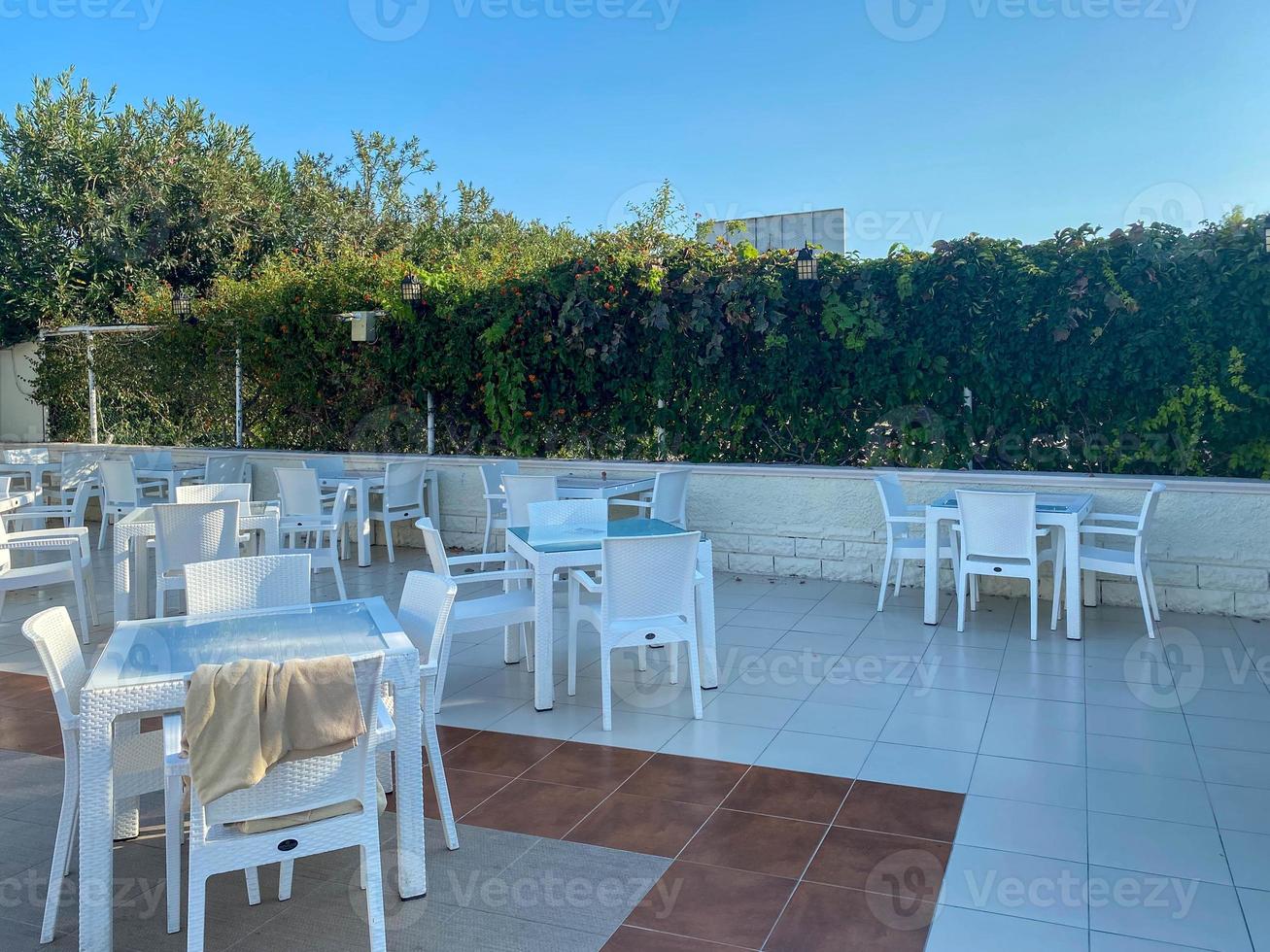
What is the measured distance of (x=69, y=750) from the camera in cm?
246

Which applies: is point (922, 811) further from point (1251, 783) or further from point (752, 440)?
point (752, 440)

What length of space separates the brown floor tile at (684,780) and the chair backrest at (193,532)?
289 centimetres

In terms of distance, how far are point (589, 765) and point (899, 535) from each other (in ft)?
11.3

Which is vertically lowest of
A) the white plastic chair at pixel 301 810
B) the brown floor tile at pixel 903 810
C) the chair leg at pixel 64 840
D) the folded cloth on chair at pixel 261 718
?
the brown floor tile at pixel 903 810

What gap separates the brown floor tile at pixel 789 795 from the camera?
3.05 metres

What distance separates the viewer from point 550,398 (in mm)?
8211

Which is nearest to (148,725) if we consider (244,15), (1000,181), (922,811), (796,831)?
(796,831)

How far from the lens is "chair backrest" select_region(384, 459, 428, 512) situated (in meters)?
7.80

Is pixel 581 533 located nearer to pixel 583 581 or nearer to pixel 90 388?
pixel 583 581

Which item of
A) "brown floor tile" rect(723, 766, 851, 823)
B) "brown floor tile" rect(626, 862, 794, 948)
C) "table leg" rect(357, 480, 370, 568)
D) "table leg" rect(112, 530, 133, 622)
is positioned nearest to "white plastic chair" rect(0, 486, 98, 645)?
"table leg" rect(112, 530, 133, 622)

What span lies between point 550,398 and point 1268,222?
207 inches

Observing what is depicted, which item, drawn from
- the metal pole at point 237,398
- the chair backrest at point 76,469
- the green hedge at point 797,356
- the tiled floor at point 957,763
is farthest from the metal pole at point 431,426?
the tiled floor at point 957,763

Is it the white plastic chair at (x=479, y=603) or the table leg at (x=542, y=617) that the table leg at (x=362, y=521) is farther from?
the table leg at (x=542, y=617)

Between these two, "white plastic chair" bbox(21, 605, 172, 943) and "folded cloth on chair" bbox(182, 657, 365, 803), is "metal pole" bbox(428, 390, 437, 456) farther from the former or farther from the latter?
"folded cloth on chair" bbox(182, 657, 365, 803)
